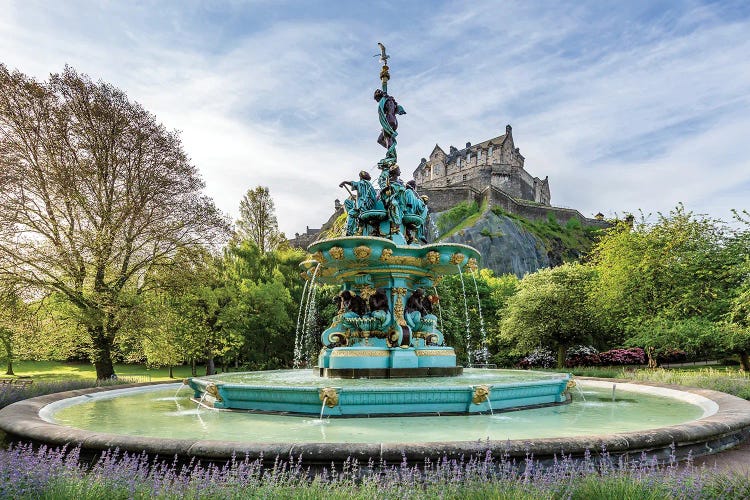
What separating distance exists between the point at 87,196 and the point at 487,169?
8815cm

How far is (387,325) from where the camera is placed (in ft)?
41.2

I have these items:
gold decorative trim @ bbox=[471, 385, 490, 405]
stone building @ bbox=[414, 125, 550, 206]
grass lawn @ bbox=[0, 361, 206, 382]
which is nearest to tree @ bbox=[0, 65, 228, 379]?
gold decorative trim @ bbox=[471, 385, 490, 405]

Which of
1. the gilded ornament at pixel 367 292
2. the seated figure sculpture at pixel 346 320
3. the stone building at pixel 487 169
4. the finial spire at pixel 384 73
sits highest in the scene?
the stone building at pixel 487 169

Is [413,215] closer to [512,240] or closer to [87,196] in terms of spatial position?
[87,196]

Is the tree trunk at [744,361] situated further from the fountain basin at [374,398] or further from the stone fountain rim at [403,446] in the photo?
the stone fountain rim at [403,446]

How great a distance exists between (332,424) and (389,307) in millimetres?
5554

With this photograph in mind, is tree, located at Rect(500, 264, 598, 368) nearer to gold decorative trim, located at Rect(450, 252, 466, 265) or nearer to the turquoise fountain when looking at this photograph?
the turquoise fountain

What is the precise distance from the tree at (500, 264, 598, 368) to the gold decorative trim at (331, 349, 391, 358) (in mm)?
22852

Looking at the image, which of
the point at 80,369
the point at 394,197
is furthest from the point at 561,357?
the point at 80,369

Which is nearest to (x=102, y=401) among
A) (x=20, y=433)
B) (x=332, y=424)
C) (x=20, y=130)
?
(x=20, y=433)

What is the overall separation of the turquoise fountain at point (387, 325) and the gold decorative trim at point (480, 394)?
2 cm

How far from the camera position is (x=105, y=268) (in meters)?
21.2

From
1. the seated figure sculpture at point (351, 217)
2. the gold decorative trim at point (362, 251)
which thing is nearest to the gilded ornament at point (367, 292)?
the gold decorative trim at point (362, 251)

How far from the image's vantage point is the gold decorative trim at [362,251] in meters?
11.9
